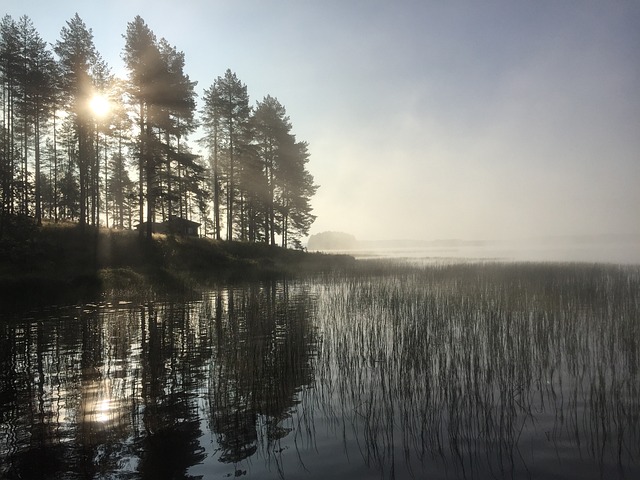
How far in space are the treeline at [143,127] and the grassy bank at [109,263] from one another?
1.86 meters

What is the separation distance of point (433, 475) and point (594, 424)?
9.12 ft

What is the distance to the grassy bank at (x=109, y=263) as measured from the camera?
22062 millimetres

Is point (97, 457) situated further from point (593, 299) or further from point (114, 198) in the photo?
point (114, 198)

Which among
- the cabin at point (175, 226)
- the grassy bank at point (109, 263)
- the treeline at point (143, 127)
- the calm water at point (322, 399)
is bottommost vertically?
the calm water at point (322, 399)

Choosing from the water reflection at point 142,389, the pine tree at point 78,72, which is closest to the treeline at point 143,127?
the pine tree at point 78,72

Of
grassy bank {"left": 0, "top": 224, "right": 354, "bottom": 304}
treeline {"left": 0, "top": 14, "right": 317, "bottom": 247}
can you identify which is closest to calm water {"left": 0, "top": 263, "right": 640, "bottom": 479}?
grassy bank {"left": 0, "top": 224, "right": 354, "bottom": 304}

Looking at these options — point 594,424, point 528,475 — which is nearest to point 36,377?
point 528,475

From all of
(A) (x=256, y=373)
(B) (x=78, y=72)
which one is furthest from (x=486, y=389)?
(B) (x=78, y=72)

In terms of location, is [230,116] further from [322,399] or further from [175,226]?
[322,399]

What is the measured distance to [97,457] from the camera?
5.15 meters

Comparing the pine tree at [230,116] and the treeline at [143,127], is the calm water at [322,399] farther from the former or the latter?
the pine tree at [230,116]

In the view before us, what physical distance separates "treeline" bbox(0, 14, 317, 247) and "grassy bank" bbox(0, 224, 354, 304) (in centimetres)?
186

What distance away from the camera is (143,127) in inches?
1262

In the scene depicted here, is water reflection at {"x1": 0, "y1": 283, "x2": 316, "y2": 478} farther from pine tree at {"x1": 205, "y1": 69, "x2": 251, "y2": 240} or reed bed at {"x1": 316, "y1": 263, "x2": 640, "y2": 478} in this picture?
pine tree at {"x1": 205, "y1": 69, "x2": 251, "y2": 240}
